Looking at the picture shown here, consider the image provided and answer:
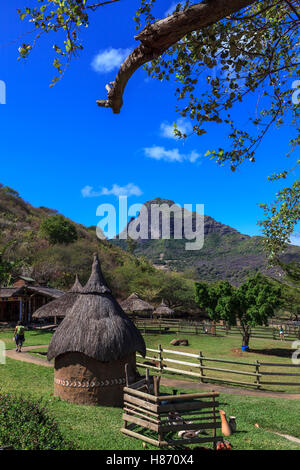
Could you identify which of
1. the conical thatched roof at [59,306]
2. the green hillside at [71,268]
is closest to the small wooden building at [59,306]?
the conical thatched roof at [59,306]

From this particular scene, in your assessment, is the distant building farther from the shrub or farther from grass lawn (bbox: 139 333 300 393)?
the shrub

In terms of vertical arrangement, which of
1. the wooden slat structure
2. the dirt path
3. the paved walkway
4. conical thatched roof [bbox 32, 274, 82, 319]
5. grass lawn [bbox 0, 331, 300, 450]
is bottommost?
the paved walkway

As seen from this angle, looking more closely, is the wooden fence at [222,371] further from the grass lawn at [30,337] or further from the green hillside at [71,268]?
the green hillside at [71,268]

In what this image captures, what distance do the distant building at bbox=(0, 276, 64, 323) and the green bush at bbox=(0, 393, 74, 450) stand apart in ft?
81.6

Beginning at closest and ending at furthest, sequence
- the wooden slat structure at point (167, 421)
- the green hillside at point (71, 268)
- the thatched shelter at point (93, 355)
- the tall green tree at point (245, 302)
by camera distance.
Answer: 1. the wooden slat structure at point (167, 421)
2. the thatched shelter at point (93, 355)
3. the tall green tree at point (245, 302)
4. the green hillside at point (71, 268)

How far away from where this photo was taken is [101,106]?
4680 millimetres

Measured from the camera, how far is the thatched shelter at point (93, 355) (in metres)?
10.1

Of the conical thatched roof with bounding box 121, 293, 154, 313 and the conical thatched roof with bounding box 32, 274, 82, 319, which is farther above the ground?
the conical thatched roof with bounding box 32, 274, 82, 319

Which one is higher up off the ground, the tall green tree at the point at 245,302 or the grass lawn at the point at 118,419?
the tall green tree at the point at 245,302

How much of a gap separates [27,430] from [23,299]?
28071mm

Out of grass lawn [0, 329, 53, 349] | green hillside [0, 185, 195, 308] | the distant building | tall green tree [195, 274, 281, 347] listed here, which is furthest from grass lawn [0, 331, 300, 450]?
green hillside [0, 185, 195, 308]

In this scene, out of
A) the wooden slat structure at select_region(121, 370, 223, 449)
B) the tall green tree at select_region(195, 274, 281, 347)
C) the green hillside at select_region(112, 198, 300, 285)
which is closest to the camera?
the wooden slat structure at select_region(121, 370, 223, 449)

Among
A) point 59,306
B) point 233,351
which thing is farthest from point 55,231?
point 233,351

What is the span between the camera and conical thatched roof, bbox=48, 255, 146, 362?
10.2 metres
